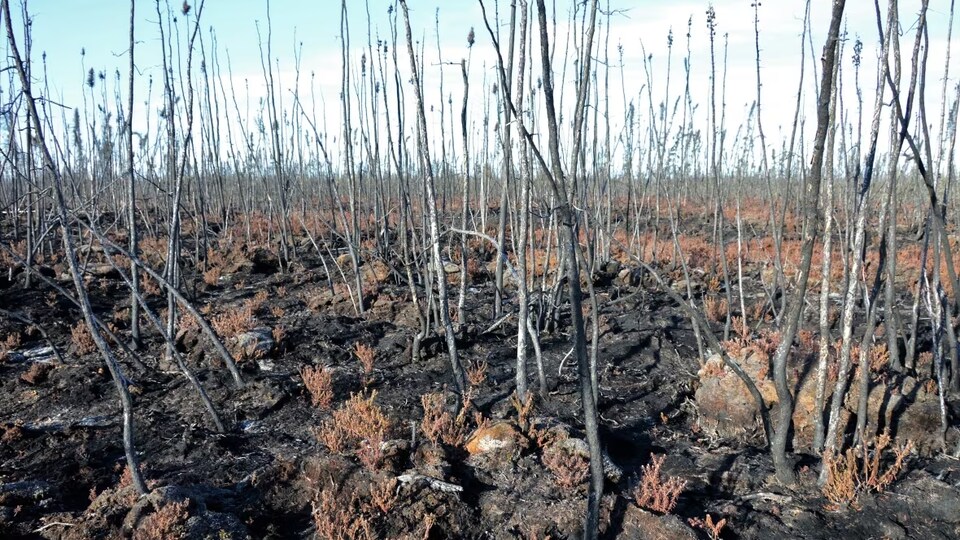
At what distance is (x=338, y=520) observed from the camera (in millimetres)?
2879

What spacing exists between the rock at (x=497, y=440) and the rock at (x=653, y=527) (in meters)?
0.79

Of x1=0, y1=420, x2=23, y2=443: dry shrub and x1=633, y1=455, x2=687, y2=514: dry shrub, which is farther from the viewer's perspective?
x1=0, y1=420, x2=23, y2=443: dry shrub

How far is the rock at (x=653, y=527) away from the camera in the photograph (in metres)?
2.83

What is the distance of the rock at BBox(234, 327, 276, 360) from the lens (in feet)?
17.1

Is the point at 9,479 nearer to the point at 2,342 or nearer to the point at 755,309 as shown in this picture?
the point at 2,342

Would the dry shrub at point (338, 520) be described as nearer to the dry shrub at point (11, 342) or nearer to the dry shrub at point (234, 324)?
the dry shrub at point (234, 324)

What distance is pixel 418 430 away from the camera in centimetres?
400

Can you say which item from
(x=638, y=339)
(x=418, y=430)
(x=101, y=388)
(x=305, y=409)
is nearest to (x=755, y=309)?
(x=638, y=339)

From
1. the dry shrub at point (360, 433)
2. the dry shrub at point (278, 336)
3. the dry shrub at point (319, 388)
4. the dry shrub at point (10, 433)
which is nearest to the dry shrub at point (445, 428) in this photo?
the dry shrub at point (360, 433)

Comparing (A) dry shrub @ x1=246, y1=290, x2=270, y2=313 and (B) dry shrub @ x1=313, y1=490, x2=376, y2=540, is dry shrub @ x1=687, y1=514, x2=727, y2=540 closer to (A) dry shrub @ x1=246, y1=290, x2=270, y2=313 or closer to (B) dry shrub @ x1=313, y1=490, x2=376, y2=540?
(B) dry shrub @ x1=313, y1=490, x2=376, y2=540

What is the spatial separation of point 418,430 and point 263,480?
1.06 metres

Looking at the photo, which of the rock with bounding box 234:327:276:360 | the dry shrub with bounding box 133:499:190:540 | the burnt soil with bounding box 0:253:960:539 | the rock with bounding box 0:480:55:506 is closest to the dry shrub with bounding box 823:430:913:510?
the burnt soil with bounding box 0:253:960:539

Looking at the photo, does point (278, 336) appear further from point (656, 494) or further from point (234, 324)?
point (656, 494)

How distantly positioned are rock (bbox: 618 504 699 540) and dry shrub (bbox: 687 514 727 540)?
0.07 m
